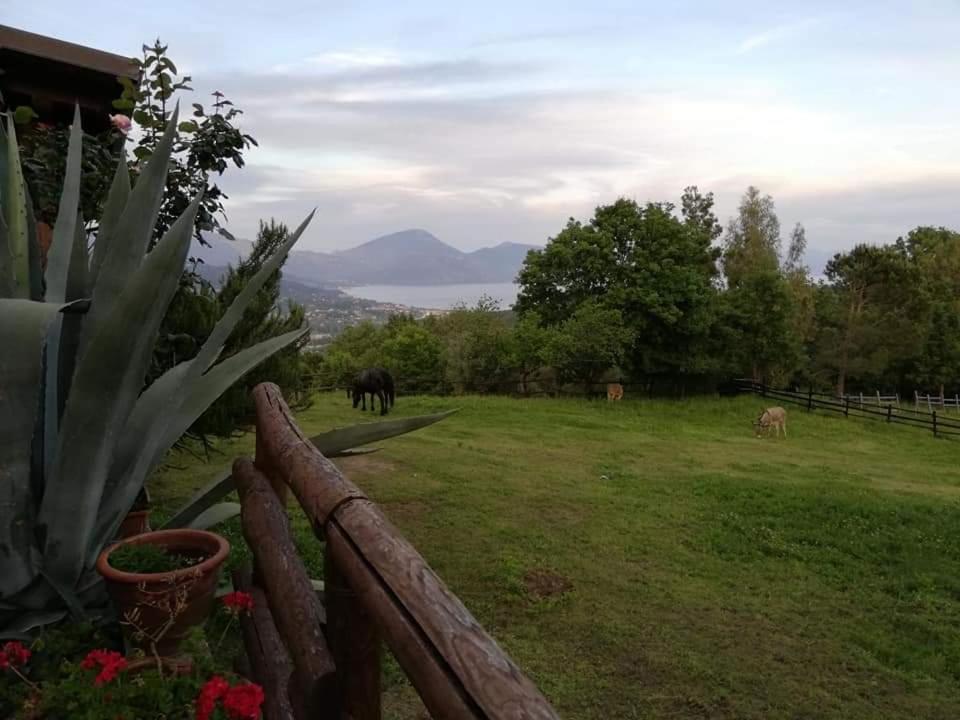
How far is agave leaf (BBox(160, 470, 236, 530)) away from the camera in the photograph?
8.18ft

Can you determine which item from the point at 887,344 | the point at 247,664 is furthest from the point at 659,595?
the point at 887,344

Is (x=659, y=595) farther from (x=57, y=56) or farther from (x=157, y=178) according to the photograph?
(x=57, y=56)

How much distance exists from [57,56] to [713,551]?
6476 mm

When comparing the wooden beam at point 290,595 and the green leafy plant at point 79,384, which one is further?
the green leafy plant at point 79,384

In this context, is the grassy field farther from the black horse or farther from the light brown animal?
the light brown animal

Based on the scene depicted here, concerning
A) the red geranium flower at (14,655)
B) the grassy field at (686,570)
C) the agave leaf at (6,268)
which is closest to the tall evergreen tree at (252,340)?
the grassy field at (686,570)

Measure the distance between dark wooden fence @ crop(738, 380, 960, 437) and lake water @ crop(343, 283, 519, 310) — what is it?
9.58m

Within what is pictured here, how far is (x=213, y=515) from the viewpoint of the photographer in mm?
2506

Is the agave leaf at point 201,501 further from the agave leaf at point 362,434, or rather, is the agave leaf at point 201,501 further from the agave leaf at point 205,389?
the agave leaf at point 205,389

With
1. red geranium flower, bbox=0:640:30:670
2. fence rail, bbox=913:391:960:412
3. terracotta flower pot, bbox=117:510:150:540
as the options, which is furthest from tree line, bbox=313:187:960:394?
red geranium flower, bbox=0:640:30:670

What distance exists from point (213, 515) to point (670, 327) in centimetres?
2036

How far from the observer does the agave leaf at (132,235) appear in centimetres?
214

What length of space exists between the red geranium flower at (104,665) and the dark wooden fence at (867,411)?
65.5 feet

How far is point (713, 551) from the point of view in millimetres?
5789
